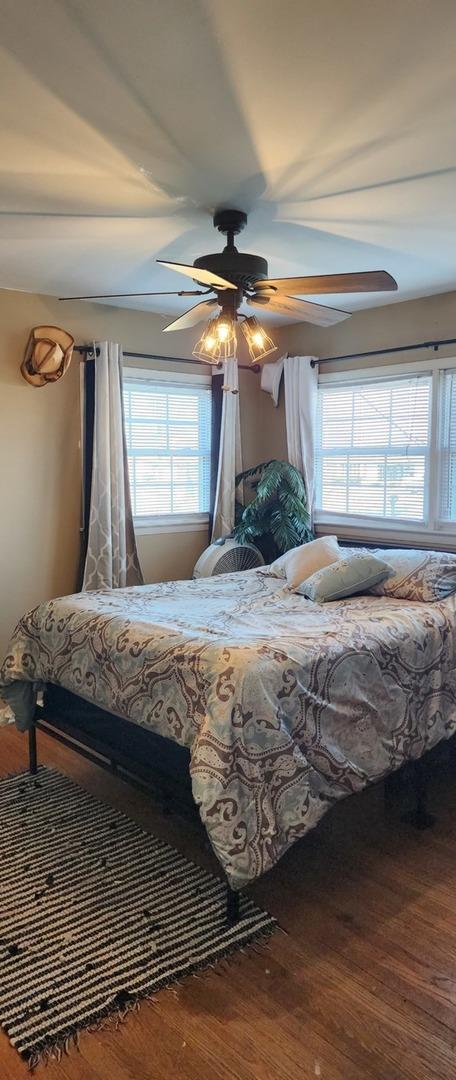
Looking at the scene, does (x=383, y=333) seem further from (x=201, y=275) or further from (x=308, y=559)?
(x=201, y=275)

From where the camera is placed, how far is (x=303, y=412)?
4.82 m

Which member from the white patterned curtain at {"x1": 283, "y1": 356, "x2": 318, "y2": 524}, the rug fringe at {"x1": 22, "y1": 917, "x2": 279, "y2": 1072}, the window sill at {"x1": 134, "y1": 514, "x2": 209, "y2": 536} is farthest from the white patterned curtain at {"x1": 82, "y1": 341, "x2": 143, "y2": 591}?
the rug fringe at {"x1": 22, "y1": 917, "x2": 279, "y2": 1072}

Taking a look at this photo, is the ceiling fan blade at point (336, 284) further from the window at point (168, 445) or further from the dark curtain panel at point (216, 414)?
the dark curtain panel at point (216, 414)

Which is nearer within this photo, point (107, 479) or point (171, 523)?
point (107, 479)

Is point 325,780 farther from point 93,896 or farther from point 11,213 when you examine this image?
point 11,213

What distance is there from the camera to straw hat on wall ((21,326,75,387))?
13.1 ft

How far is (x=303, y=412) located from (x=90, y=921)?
11.4 ft

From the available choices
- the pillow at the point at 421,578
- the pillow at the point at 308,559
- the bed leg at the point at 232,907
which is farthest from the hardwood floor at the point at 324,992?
the pillow at the point at 308,559

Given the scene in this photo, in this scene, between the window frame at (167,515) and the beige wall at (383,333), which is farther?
the window frame at (167,515)

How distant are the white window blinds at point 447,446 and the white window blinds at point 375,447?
3.8 inches

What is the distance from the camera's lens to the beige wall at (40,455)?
4.06 m

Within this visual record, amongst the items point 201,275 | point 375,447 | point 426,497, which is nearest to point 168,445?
point 375,447

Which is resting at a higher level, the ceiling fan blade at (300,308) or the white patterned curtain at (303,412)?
the ceiling fan blade at (300,308)

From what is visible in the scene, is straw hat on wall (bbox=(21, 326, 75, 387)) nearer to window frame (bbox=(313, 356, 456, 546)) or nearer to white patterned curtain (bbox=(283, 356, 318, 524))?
white patterned curtain (bbox=(283, 356, 318, 524))
